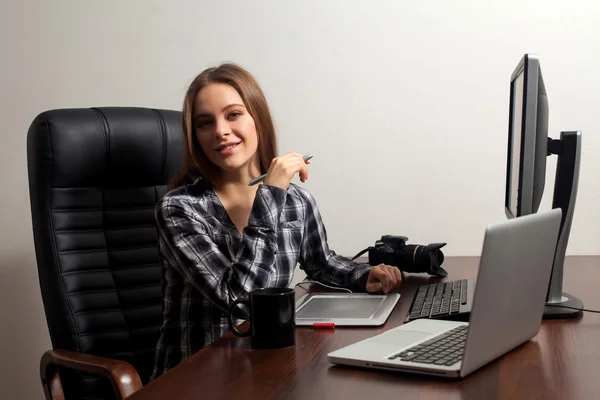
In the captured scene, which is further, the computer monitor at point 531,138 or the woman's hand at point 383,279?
the woman's hand at point 383,279

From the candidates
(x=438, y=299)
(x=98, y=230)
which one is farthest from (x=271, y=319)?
(x=98, y=230)

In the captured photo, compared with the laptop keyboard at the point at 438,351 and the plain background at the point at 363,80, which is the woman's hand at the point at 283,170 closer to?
the laptop keyboard at the point at 438,351

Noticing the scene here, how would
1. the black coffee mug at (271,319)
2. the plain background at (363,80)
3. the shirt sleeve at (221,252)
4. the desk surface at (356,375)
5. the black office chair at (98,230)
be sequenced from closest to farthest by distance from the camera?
the desk surface at (356,375) < the black coffee mug at (271,319) < the shirt sleeve at (221,252) < the black office chair at (98,230) < the plain background at (363,80)

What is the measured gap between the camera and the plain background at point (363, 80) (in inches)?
→ 80.4

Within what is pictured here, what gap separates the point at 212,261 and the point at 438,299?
44cm

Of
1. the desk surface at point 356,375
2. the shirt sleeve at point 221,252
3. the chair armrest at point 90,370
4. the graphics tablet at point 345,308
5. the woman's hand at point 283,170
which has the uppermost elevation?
the woman's hand at point 283,170

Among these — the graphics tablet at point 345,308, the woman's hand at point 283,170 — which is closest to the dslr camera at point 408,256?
the graphics tablet at point 345,308

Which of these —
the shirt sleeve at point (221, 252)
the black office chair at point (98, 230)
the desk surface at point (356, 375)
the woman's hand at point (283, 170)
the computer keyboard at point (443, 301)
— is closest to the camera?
the desk surface at point (356, 375)

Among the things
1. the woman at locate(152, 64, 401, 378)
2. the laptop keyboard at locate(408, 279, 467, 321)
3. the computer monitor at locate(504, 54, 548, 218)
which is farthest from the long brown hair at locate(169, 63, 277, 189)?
the computer monitor at locate(504, 54, 548, 218)

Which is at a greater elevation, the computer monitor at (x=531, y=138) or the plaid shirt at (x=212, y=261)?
the computer monitor at (x=531, y=138)

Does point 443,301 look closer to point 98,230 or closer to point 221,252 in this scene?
point 221,252

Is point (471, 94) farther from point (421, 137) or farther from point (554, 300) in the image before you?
point (554, 300)

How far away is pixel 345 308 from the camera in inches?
51.3

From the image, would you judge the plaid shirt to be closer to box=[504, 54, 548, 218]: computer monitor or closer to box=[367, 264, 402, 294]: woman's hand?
box=[367, 264, 402, 294]: woman's hand
